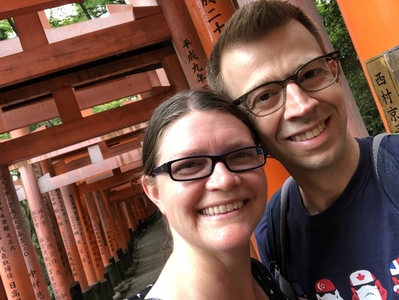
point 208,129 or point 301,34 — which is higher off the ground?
point 301,34

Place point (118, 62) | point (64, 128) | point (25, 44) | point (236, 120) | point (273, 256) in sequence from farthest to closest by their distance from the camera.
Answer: point (64, 128)
point (118, 62)
point (25, 44)
point (273, 256)
point (236, 120)

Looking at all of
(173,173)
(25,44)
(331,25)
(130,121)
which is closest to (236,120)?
(173,173)

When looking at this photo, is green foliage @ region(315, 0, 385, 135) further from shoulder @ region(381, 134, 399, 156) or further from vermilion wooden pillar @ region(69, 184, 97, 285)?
vermilion wooden pillar @ region(69, 184, 97, 285)

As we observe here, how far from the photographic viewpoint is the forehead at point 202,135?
139 centimetres

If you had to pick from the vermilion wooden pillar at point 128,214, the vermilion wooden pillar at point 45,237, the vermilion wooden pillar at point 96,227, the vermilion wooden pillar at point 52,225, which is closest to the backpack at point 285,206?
the vermilion wooden pillar at point 45,237

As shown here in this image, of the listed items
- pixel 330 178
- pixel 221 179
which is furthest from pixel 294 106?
pixel 221 179

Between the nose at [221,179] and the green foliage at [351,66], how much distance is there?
7426mm

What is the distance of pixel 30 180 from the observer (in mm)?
11117

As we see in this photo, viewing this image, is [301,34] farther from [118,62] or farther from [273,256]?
[118,62]

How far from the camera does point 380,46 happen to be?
7.06ft

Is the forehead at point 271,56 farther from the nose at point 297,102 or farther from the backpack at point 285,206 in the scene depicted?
the backpack at point 285,206

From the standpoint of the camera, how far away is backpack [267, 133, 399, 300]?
141 cm

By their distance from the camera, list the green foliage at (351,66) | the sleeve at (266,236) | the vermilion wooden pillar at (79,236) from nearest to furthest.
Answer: the sleeve at (266,236) → the green foliage at (351,66) → the vermilion wooden pillar at (79,236)

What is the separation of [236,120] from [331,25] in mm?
8085
